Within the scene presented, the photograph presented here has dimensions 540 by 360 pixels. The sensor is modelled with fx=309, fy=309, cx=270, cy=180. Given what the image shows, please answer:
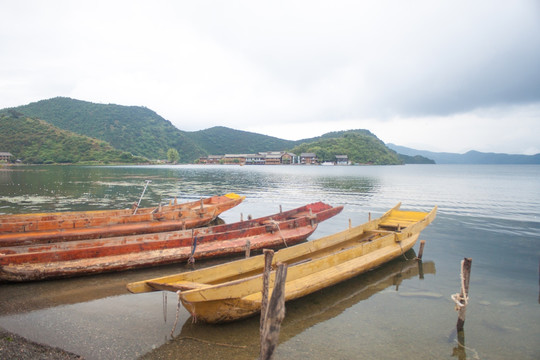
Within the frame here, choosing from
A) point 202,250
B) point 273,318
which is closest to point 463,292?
point 273,318

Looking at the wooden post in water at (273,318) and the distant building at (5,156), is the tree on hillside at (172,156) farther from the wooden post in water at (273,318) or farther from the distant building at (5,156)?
the wooden post in water at (273,318)

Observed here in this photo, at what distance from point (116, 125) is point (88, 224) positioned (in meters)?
153

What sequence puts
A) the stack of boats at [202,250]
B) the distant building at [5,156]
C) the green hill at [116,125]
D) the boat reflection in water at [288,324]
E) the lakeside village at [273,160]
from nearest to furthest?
the boat reflection in water at [288,324] < the stack of boats at [202,250] < the distant building at [5,156] < the green hill at [116,125] < the lakeside village at [273,160]

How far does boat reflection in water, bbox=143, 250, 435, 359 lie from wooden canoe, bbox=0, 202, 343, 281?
11.1 feet

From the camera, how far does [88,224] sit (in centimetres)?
1371

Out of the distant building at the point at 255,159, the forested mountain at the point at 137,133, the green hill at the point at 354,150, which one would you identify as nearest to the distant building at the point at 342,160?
the green hill at the point at 354,150

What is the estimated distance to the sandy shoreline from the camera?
216 inches

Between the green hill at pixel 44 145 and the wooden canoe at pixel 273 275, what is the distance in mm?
107498

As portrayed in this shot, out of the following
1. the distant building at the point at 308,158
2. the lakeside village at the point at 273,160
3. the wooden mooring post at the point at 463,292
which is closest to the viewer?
the wooden mooring post at the point at 463,292

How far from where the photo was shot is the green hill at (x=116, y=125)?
140250mm

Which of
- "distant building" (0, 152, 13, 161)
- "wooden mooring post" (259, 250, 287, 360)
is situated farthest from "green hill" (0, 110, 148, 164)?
"wooden mooring post" (259, 250, 287, 360)

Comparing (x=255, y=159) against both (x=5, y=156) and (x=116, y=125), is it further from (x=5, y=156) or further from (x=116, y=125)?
(x=5, y=156)

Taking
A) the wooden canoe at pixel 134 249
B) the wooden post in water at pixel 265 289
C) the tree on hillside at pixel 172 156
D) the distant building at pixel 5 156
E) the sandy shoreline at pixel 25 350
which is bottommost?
the sandy shoreline at pixel 25 350

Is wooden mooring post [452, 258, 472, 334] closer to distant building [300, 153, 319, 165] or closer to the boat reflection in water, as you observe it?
the boat reflection in water
